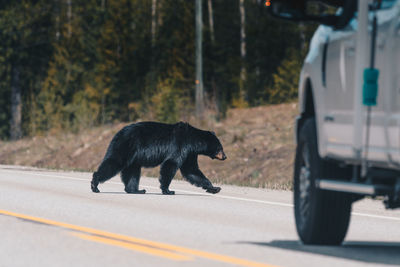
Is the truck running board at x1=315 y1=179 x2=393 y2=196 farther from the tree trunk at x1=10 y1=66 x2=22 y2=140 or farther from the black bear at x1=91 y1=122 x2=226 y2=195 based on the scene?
the tree trunk at x1=10 y1=66 x2=22 y2=140

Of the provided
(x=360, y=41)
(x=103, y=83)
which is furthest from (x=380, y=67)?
(x=103, y=83)

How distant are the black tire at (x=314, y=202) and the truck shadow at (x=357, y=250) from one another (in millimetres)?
107

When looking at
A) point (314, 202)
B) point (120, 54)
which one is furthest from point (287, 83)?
point (314, 202)

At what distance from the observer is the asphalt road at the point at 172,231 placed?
7793 mm

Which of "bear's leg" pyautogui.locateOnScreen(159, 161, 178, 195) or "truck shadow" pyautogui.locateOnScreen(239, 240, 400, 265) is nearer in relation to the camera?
"truck shadow" pyautogui.locateOnScreen(239, 240, 400, 265)

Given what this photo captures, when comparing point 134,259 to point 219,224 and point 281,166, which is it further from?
point 281,166

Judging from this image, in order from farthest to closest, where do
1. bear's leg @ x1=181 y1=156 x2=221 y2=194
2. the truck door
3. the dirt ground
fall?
the dirt ground → bear's leg @ x1=181 y1=156 x2=221 y2=194 → the truck door

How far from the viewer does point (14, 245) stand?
344 inches

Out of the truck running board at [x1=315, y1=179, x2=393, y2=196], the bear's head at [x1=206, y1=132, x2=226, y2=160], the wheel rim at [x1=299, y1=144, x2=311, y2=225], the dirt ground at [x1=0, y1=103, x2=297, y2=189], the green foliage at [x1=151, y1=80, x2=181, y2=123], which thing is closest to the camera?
the truck running board at [x1=315, y1=179, x2=393, y2=196]

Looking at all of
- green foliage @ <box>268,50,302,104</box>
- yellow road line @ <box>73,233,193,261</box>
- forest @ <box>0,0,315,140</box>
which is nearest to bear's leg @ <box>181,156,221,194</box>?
yellow road line @ <box>73,233,193,261</box>

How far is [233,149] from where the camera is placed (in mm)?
26219

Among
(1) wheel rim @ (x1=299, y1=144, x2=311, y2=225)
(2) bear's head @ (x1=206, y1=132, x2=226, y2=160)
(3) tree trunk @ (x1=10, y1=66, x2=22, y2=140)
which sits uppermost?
(1) wheel rim @ (x1=299, y1=144, x2=311, y2=225)

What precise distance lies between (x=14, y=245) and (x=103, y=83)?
40.5m

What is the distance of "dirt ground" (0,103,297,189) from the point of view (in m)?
23.3
